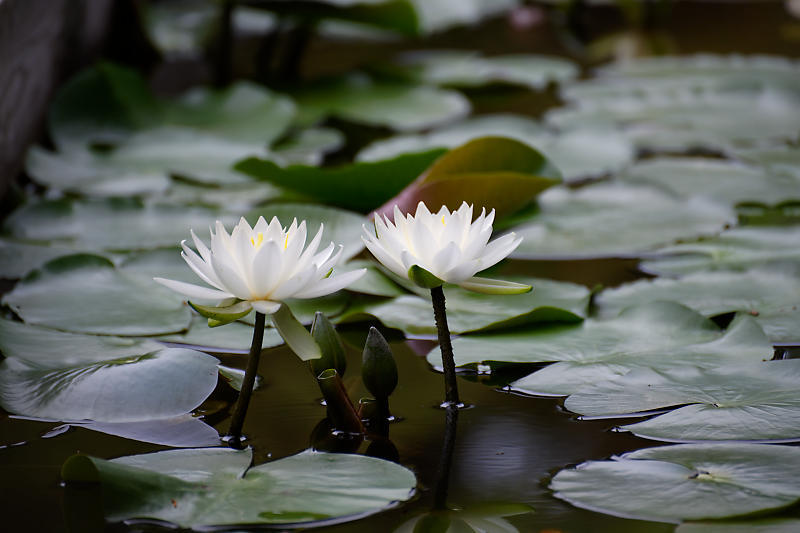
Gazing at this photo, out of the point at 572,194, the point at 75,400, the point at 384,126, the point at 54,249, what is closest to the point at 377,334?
the point at 75,400

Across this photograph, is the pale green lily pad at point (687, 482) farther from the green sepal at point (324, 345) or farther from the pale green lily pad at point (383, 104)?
the pale green lily pad at point (383, 104)

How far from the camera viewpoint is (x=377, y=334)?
0.87 m

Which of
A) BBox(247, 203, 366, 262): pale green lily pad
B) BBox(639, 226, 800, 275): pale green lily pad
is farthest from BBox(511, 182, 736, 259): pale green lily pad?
BBox(247, 203, 366, 262): pale green lily pad

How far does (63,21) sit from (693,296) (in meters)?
1.60

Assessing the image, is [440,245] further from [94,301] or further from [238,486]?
[94,301]

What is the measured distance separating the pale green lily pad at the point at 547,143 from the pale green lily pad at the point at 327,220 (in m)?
0.43

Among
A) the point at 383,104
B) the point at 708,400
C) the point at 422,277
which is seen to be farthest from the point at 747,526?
the point at 383,104

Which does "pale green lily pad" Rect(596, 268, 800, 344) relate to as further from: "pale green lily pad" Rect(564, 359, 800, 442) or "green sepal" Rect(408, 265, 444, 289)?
"green sepal" Rect(408, 265, 444, 289)

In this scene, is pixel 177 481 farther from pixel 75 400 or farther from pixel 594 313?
pixel 594 313

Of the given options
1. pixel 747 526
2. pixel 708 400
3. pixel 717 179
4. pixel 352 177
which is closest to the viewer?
pixel 747 526

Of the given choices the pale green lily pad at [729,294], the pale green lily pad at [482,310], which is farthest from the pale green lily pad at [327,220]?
the pale green lily pad at [729,294]

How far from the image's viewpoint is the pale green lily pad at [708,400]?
0.83m

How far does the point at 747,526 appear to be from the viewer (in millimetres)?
675

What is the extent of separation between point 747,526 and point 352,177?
948 millimetres
